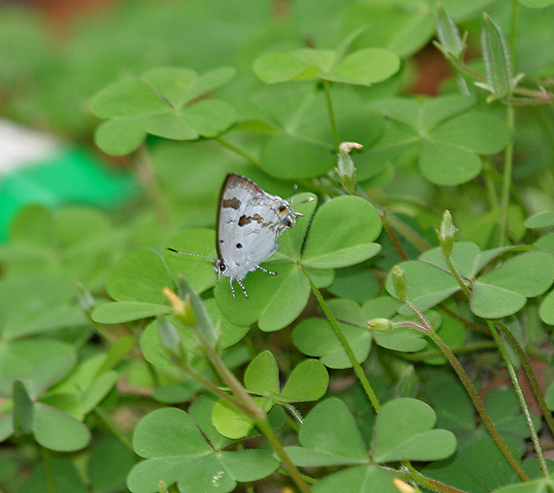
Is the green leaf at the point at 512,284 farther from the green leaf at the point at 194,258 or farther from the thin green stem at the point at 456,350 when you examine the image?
the green leaf at the point at 194,258

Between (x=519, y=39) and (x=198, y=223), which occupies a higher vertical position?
(x=519, y=39)

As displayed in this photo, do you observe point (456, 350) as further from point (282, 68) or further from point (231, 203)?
point (282, 68)

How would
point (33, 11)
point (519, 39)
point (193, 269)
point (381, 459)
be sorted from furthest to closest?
point (33, 11), point (519, 39), point (193, 269), point (381, 459)

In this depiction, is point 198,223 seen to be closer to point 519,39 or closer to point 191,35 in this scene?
point 519,39

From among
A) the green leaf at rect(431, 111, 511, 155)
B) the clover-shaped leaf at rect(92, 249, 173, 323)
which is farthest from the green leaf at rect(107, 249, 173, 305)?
the green leaf at rect(431, 111, 511, 155)

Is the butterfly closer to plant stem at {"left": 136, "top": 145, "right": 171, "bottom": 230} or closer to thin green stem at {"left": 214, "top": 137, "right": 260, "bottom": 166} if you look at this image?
thin green stem at {"left": 214, "top": 137, "right": 260, "bottom": 166}

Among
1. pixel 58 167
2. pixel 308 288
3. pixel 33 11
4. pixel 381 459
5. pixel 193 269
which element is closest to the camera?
pixel 381 459

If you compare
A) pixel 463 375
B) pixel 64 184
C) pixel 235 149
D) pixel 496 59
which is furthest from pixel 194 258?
pixel 64 184

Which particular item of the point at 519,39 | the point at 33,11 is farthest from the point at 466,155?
the point at 33,11
